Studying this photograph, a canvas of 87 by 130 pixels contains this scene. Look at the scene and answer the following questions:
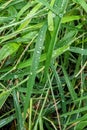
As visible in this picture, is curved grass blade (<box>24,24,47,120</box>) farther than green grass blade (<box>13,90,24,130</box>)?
No

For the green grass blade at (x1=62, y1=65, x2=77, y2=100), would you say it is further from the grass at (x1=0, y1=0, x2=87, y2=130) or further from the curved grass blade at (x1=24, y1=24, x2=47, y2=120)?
the curved grass blade at (x1=24, y1=24, x2=47, y2=120)

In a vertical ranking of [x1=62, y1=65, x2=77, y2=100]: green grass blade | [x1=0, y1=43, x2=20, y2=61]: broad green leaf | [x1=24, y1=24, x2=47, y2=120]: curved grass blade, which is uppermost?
[x1=0, y1=43, x2=20, y2=61]: broad green leaf

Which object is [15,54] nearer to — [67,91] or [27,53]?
[27,53]

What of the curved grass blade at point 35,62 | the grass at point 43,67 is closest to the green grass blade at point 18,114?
the grass at point 43,67

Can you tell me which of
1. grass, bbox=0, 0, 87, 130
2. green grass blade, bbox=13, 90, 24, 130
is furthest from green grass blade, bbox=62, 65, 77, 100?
green grass blade, bbox=13, 90, 24, 130

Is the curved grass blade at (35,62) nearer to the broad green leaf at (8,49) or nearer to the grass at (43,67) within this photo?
the grass at (43,67)

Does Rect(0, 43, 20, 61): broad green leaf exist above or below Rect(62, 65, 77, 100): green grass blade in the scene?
above

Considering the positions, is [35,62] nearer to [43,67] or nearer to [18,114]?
[43,67]
